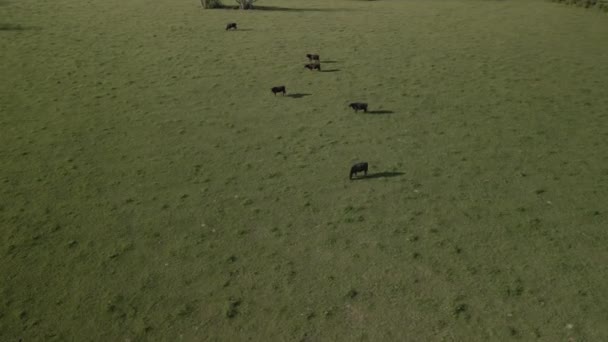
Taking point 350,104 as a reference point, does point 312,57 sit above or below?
above

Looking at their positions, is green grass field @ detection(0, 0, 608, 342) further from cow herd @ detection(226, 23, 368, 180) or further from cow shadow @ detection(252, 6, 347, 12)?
cow shadow @ detection(252, 6, 347, 12)

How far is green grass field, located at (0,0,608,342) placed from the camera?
28.2ft

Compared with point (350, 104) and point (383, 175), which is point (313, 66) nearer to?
point (350, 104)

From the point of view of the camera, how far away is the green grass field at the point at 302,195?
8.60 meters

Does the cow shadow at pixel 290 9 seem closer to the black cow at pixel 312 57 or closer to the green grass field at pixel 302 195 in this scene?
the green grass field at pixel 302 195

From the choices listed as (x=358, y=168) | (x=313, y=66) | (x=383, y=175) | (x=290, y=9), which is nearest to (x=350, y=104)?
(x=383, y=175)

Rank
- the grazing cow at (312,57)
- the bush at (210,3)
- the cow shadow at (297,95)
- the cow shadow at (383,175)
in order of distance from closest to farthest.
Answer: the cow shadow at (383,175), the cow shadow at (297,95), the grazing cow at (312,57), the bush at (210,3)

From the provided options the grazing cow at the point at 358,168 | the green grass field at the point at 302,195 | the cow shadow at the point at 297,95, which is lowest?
the green grass field at the point at 302,195

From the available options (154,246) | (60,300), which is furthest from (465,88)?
→ (60,300)

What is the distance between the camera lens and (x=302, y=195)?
39.5 ft

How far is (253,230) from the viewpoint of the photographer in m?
10.8

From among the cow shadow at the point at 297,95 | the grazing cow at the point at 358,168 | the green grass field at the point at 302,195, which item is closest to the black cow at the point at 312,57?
the green grass field at the point at 302,195

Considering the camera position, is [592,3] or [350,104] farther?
[592,3]

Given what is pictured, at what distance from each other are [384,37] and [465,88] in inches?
322
